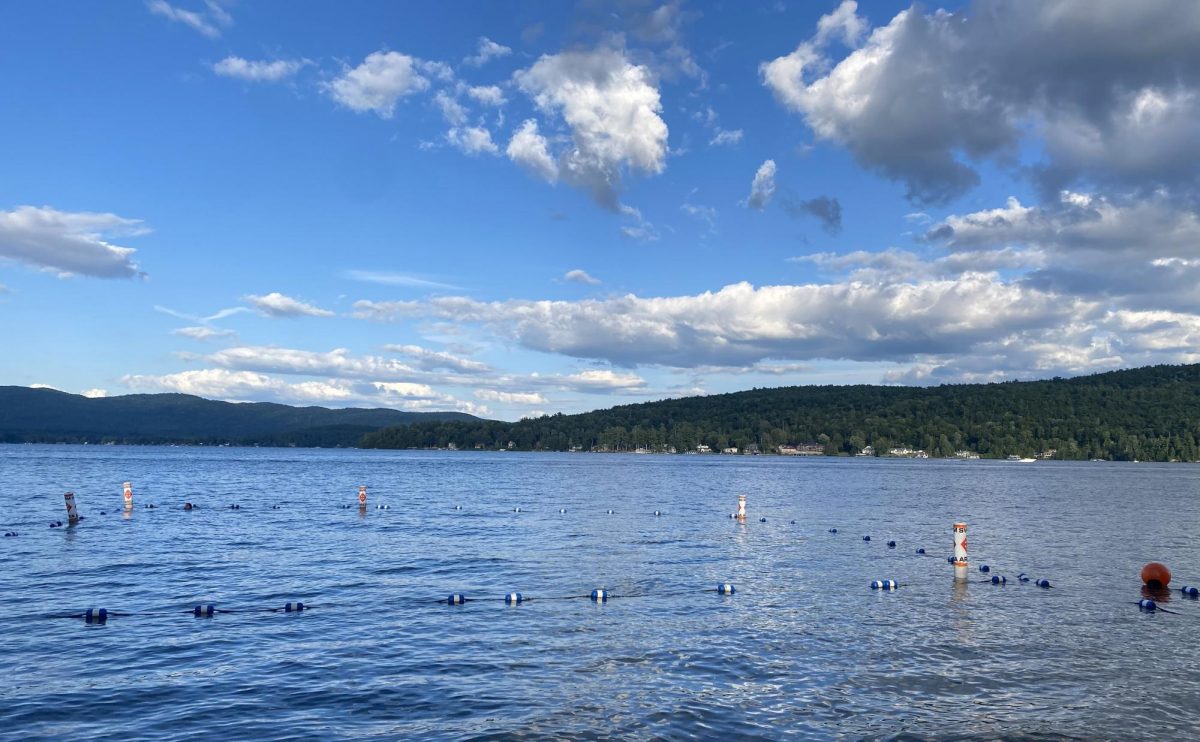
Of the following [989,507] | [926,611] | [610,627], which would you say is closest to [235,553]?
[610,627]

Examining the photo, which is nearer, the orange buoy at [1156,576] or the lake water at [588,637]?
the lake water at [588,637]

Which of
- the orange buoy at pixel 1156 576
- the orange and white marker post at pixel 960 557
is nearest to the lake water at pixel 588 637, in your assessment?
the orange and white marker post at pixel 960 557

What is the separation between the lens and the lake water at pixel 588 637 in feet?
57.6

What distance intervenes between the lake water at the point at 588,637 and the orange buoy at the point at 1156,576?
1.47 meters

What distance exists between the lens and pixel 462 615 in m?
28.3

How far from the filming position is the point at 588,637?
2469 centimetres

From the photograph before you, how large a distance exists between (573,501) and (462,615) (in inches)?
2275

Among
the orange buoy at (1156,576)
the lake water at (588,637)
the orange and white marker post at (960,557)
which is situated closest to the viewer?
the lake water at (588,637)

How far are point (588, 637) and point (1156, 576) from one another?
24.0 meters

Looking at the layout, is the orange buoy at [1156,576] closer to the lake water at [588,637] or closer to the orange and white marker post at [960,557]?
the lake water at [588,637]

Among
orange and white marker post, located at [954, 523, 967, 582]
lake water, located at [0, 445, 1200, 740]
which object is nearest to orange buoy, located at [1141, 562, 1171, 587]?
lake water, located at [0, 445, 1200, 740]

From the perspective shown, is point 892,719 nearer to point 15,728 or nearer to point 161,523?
point 15,728

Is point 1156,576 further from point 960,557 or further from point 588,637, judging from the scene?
point 588,637

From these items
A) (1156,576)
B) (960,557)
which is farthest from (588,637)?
(1156,576)
